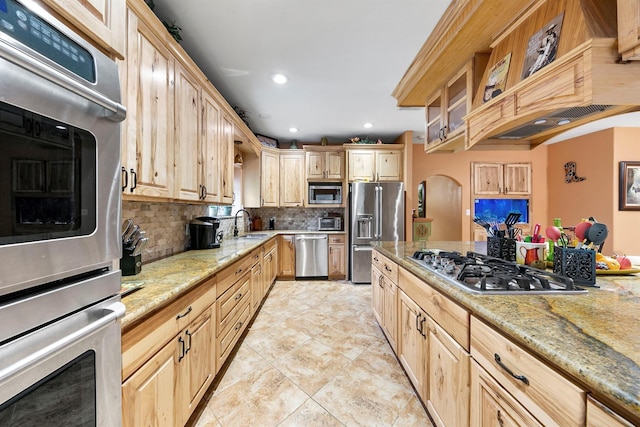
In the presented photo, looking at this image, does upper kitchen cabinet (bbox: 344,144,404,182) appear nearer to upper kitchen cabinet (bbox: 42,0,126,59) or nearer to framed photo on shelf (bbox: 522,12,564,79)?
framed photo on shelf (bbox: 522,12,564,79)

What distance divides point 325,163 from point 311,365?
351 cm

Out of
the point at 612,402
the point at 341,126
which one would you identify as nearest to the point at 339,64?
the point at 341,126

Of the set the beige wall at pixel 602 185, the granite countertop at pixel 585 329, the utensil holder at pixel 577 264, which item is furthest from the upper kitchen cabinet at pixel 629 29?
the beige wall at pixel 602 185

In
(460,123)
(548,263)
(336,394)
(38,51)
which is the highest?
(460,123)

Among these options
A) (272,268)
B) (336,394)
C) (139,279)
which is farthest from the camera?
(272,268)

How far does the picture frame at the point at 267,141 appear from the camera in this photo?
4605mm

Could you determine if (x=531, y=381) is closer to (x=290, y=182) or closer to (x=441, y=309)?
(x=441, y=309)

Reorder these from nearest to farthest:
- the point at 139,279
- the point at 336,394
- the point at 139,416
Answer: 1. the point at 139,416
2. the point at 139,279
3. the point at 336,394

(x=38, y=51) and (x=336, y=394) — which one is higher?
(x=38, y=51)

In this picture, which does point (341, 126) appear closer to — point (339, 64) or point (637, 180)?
point (339, 64)

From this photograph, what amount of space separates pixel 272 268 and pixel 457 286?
3189mm

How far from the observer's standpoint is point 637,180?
425cm

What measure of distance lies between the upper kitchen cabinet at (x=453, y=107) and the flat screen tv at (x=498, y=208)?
12.0ft

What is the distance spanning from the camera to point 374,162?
4621 mm
